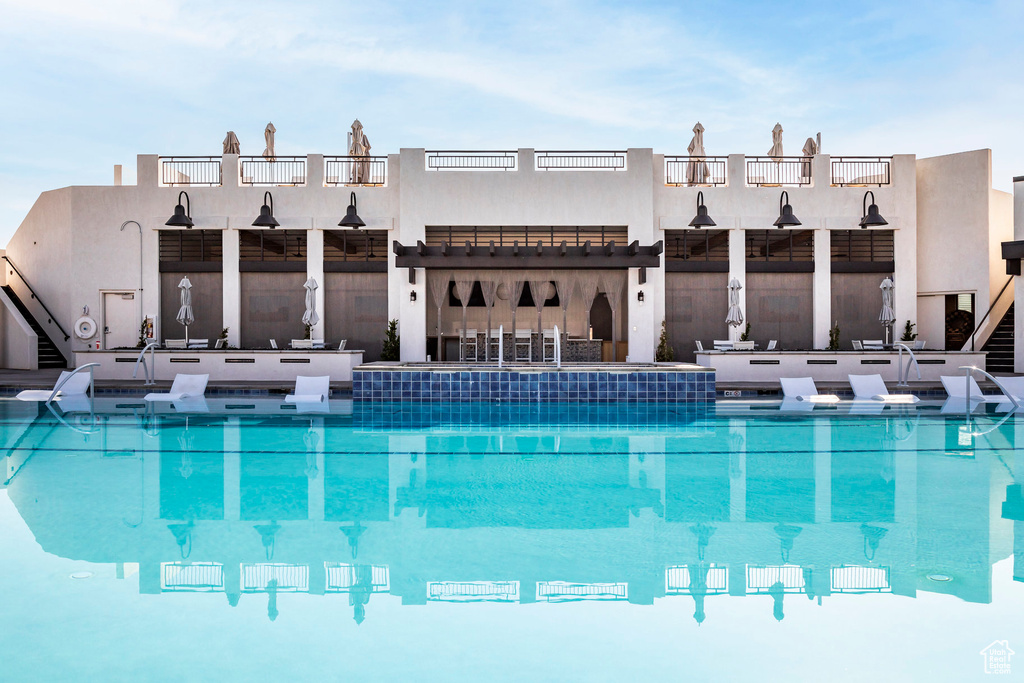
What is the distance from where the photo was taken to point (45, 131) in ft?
62.4

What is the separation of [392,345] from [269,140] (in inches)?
247

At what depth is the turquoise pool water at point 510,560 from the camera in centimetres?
282

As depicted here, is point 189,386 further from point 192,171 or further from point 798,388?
point 798,388

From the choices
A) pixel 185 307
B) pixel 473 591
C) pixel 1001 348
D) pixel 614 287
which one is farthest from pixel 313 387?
pixel 1001 348

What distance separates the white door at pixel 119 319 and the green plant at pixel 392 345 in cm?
672

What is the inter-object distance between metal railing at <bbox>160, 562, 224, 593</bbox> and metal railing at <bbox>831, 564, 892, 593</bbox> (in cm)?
340

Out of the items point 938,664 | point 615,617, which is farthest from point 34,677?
point 938,664

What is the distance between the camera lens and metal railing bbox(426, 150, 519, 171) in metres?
16.3

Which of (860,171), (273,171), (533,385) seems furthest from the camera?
(860,171)

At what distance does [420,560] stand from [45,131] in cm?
2133

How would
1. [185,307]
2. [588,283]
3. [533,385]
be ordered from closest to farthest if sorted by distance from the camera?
1. [533,385]
2. [185,307]
3. [588,283]

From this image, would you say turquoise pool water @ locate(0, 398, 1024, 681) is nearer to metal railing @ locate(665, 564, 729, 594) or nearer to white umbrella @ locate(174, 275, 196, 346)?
metal railing @ locate(665, 564, 729, 594)

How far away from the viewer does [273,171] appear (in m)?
16.8

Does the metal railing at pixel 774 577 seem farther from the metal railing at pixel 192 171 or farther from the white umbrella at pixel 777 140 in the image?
the metal railing at pixel 192 171
